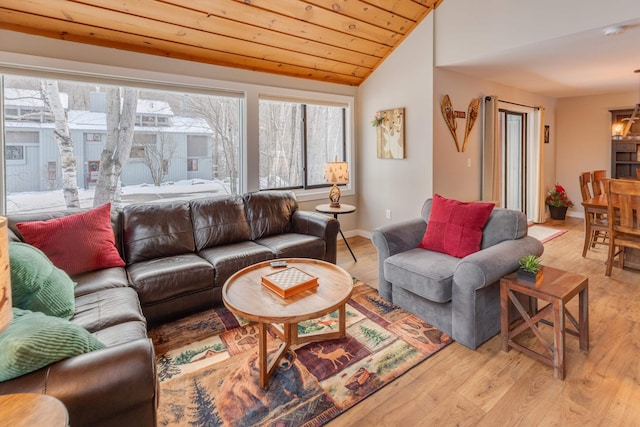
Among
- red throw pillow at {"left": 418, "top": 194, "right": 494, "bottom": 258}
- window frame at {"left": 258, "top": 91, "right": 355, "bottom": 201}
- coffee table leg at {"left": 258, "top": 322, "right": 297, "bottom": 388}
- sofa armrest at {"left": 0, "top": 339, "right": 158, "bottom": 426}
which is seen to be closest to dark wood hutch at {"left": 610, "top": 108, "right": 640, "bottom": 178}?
window frame at {"left": 258, "top": 91, "right": 355, "bottom": 201}

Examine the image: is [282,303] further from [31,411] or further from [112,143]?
[112,143]

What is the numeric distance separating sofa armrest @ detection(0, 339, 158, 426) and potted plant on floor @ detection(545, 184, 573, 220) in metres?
7.01

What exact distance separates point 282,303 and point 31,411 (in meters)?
1.13

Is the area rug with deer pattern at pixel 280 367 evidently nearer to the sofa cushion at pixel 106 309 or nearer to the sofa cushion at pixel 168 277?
the sofa cushion at pixel 168 277

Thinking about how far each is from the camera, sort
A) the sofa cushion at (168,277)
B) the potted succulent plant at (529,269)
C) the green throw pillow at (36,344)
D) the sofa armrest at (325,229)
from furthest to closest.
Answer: the sofa armrest at (325,229) < the sofa cushion at (168,277) < the potted succulent plant at (529,269) < the green throw pillow at (36,344)

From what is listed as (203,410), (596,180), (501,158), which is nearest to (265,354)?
(203,410)

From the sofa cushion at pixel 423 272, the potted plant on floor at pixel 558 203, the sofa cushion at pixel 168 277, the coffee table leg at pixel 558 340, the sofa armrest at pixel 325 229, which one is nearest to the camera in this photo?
the coffee table leg at pixel 558 340

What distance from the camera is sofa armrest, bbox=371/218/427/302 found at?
2.85m

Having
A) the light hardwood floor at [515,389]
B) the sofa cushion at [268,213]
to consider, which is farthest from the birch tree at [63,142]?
the light hardwood floor at [515,389]

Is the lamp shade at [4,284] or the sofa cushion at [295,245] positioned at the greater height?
the lamp shade at [4,284]

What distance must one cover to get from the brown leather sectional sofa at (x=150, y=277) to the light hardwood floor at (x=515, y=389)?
100cm

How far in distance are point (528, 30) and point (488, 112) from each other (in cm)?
154

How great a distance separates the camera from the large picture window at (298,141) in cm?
457

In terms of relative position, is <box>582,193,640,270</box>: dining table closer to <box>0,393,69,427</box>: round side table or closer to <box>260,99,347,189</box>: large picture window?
<box>260,99,347,189</box>: large picture window
